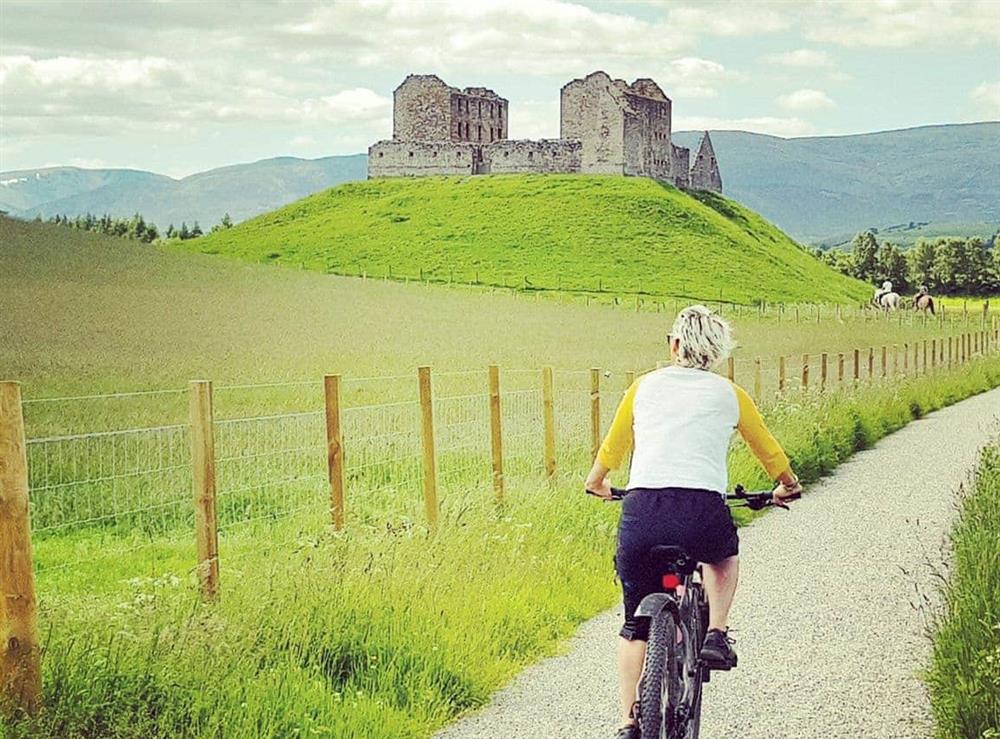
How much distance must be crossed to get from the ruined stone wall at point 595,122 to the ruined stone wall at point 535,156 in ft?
3.85

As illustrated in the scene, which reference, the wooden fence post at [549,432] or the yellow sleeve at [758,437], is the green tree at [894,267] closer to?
the wooden fence post at [549,432]

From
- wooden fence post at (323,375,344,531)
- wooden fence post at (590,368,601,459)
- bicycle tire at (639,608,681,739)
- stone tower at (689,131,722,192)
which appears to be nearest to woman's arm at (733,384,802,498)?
bicycle tire at (639,608,681,739)

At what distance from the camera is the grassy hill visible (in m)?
101

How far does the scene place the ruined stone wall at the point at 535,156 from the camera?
143500mm

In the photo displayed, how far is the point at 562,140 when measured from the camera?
145 meters

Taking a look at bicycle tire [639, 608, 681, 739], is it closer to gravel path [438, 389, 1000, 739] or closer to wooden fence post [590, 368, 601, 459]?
gravel path [438, 389, 1000, 739]

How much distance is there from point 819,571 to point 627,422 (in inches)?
232

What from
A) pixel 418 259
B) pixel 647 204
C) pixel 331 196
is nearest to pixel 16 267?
pixel 418 259

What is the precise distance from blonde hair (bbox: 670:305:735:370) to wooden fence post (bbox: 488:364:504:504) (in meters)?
5.81

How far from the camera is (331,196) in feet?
468

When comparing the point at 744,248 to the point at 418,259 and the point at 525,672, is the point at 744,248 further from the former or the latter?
the point at 525,672

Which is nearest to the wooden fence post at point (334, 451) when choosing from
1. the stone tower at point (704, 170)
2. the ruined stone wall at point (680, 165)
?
the ruined stone wall at point (680, 165)

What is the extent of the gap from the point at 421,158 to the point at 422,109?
8.37 meters

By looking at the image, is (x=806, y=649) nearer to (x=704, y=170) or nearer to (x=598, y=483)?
(x=598, y=483)
